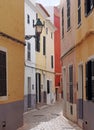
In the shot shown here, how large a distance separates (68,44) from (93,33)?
259 inches

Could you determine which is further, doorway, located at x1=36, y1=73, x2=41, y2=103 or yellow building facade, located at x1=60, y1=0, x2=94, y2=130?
doorway, located at x1=36, y1=73, x2=41, y2=103

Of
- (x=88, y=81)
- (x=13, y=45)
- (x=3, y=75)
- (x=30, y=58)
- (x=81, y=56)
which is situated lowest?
(x=88, y=81)

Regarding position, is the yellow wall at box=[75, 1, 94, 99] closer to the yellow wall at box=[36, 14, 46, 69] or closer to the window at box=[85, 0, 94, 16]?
the window at box=[85, 0, 94, 16]

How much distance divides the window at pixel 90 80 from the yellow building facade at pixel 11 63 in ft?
8.73

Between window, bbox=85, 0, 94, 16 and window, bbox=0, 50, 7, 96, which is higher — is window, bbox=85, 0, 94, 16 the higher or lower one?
the higher one

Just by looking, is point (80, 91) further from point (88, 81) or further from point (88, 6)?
point (88, 6)

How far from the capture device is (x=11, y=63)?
46.3 feet

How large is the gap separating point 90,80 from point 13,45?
3363 millimetres

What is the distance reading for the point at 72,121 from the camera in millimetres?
17734

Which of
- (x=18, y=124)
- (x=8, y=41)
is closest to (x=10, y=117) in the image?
(x=18, y=124)

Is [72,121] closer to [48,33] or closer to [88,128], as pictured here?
[88,128]

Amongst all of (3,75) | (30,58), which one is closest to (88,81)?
(3,75)

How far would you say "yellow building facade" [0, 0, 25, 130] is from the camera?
1304 centimetres

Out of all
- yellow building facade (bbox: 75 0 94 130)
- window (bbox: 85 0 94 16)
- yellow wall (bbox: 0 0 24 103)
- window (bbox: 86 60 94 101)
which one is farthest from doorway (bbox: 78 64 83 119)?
window (bbox: 85 0 94 16)
